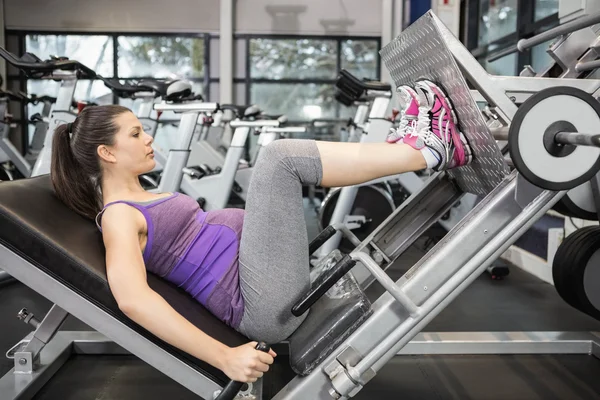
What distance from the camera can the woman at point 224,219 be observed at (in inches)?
49.9

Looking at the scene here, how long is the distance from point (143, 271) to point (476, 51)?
5.42m

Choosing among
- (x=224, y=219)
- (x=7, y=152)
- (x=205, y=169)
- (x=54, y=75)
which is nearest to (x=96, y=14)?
(x=7, y=152)

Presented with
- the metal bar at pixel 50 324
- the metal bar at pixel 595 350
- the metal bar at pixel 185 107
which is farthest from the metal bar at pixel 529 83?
the metal bar at pixel 185 107

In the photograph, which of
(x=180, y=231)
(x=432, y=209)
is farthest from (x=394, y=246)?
(x=180, y=231)

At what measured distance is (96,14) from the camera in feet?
27.7

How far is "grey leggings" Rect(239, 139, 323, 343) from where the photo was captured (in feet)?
4.44

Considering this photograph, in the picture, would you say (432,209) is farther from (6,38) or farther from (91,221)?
(6,38)

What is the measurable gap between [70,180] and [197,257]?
419 mm

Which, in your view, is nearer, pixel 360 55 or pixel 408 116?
pixel 408 116

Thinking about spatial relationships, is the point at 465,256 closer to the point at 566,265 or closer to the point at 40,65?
the point at 566,265

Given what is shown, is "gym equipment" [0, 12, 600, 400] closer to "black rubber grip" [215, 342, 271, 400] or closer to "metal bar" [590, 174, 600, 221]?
"black rubber grip" [215, 342, 271, 400]

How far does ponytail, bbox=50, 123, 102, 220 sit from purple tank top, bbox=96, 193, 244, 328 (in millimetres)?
106

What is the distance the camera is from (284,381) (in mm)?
2084

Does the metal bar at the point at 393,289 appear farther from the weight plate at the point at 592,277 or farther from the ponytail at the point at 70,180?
the weight plate at the point at 592,277
